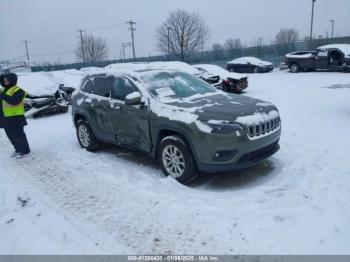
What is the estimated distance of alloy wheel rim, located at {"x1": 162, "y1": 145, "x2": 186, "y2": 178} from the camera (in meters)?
4.65

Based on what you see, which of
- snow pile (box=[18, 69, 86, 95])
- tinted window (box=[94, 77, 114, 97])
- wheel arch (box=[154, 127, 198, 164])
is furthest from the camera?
snow pile (box=[18, 69, 86, 95])

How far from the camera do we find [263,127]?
4512 mm

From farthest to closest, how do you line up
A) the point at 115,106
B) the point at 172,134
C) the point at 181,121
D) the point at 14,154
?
the point at 14,154
the point at 115,106
the point at 172,134
the point at 181,121

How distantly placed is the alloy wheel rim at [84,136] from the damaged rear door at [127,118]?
3.97 feet

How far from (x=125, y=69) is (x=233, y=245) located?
391cm

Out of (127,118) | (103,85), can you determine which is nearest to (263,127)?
(127,118)

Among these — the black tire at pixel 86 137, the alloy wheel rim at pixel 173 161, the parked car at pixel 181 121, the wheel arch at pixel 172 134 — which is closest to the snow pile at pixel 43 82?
the black tire at pixel 86 137

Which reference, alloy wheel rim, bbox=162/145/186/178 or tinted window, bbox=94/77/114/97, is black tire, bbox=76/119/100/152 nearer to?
tinted window, bbox=94/77/114/97

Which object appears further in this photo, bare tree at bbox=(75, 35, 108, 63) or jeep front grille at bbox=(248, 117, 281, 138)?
bare tree at bbox=(75, 35, 108, 63)

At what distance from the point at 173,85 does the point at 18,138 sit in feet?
12.5

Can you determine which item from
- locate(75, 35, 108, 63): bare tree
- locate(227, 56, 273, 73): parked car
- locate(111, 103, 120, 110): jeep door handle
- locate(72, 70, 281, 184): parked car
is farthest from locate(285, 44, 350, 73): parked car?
locate(75, 35, 108, 63): bare tree

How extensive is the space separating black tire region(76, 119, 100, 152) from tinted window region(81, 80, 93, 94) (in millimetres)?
662

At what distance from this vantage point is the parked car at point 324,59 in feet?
64.3

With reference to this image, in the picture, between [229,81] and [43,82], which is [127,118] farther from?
[229,81]
